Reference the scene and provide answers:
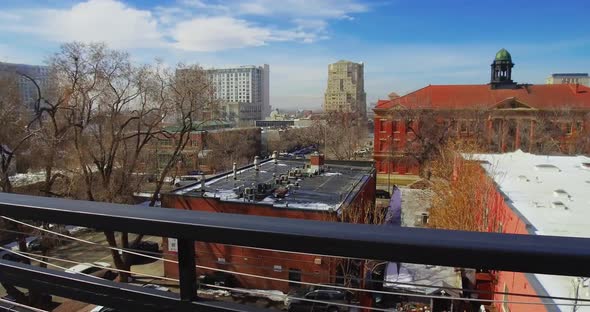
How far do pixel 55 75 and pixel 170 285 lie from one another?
15.3 metres

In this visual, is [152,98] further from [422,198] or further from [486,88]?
[486,88]

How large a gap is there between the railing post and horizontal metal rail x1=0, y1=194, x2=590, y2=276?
0.04 m

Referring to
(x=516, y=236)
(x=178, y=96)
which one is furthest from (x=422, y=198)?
(x=516, y=236)

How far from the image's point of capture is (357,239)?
898 mm

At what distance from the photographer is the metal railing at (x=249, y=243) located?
82cm

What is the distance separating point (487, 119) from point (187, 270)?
3564 cm

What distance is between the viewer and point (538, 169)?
16.1 meters

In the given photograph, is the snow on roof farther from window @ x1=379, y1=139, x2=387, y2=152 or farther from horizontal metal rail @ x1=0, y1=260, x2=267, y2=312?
window @ x1=379, y1=139, x2=387, y2=152

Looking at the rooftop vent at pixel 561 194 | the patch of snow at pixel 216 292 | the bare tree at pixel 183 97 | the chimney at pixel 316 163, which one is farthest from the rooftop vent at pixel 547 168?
the patch of snow at pixel 216 292

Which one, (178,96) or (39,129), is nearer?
(39,129)

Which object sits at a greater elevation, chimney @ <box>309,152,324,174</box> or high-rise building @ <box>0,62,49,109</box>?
high-rise building @ <box>0,62,49,109</box>

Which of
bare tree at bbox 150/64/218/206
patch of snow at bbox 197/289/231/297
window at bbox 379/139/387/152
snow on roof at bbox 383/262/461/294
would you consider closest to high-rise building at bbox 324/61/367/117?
window at bbox 379/139/387/152

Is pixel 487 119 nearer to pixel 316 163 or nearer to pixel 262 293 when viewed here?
pixel 316 163

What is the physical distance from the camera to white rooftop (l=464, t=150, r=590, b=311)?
27.4ft
